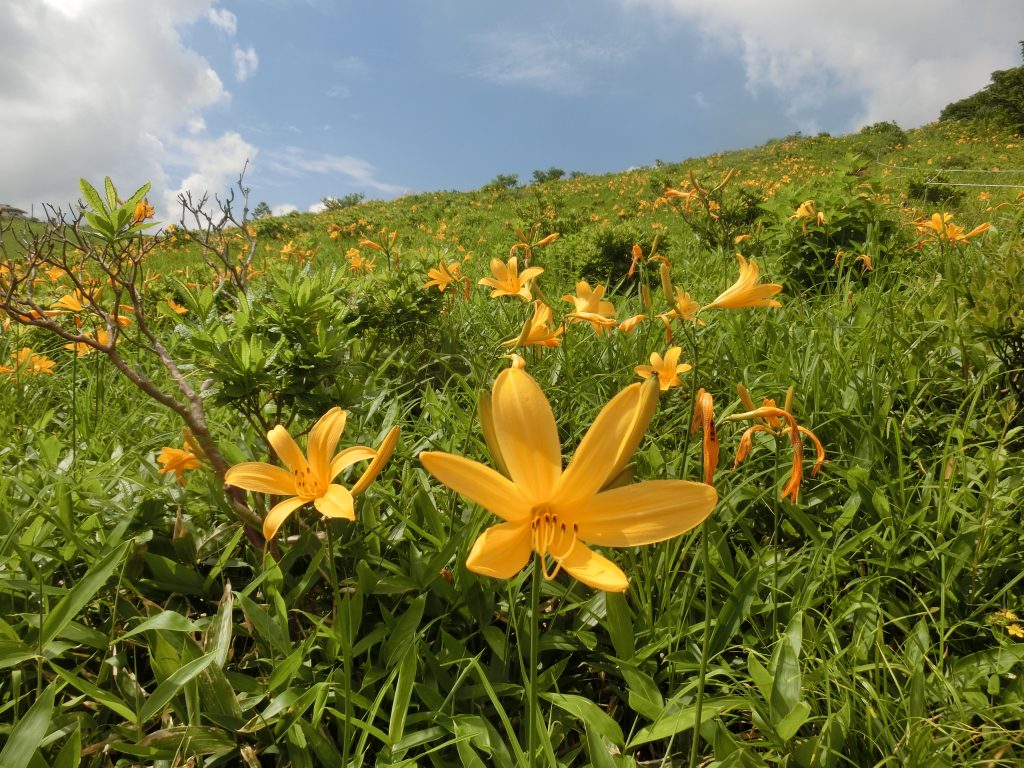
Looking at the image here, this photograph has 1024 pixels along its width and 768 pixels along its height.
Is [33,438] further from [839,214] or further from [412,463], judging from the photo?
[839,214]

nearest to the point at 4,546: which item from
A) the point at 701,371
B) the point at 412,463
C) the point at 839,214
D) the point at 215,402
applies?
the point at 215,402

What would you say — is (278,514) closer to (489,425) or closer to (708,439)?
(489,425)

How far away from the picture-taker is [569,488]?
617 mm

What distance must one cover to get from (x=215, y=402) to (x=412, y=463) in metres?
0.64

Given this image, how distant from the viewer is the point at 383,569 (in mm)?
1479

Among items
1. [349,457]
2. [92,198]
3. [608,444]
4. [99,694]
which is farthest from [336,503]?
[92,198]

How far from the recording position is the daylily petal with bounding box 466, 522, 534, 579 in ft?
1.85

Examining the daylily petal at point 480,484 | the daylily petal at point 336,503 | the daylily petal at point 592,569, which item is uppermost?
the daylily petal at point 480,484

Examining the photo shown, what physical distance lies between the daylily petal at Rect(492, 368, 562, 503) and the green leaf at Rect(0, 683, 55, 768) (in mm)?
1021

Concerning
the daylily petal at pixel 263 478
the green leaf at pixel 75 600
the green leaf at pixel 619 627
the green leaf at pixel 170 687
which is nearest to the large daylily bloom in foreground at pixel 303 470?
the daylily petal at pixel 263 478

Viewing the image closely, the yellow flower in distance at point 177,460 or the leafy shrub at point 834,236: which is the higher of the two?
the leafy shrub at point 834,236

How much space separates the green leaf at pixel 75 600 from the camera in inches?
44.6

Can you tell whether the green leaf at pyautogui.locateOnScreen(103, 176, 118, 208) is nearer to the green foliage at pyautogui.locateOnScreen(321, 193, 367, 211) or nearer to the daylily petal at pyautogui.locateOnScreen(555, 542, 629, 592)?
the daylily petal at pyautogui.locateOnScreen(555, 542, 629, 592)

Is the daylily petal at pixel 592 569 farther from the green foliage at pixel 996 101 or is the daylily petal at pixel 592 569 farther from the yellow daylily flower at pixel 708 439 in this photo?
the green foliage at pixel 996 101
